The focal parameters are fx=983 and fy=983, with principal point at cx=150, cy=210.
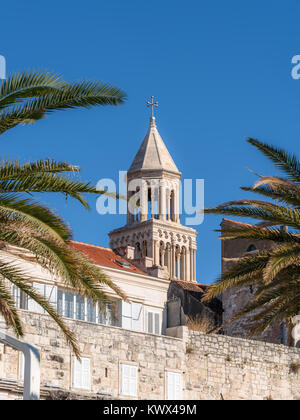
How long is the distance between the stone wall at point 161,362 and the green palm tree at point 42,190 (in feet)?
48.0

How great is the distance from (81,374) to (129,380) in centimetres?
225

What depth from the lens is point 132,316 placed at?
47.2 metres

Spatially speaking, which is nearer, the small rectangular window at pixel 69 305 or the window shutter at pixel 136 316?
the small rectangular window at pixel 69 305

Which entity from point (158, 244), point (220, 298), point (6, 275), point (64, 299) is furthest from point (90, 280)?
point (158, 244)

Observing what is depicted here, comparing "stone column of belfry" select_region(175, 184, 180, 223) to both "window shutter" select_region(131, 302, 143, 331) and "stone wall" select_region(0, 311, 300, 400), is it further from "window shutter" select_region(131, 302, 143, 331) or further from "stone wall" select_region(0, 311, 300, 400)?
"stone wall" select_region(0, 311, 300, 400)

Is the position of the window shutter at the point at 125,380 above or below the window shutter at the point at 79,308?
below

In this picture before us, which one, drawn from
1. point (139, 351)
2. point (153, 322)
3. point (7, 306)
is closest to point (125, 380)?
point (139, 351)

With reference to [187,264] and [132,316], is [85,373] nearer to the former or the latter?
[132,316]

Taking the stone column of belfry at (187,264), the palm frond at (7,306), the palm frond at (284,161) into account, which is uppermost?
the stone column of belfry at (187,264)

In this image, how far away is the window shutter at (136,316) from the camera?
4681cm

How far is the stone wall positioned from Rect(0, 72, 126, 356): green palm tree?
14.6 metres

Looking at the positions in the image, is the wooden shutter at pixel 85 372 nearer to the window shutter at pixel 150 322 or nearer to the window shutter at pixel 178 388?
the window shutter at pixel 178 388

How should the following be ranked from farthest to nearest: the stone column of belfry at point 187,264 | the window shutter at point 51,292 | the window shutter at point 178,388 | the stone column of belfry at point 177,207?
the stone column of belfry at point 187,264 → the stone column of belfry at point 177,207 → the window shutter at point 51,292 → the window shutter at point 178,388

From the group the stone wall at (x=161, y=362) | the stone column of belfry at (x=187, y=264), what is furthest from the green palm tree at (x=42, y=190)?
the stone column of belfry at (x=187, y=264)
